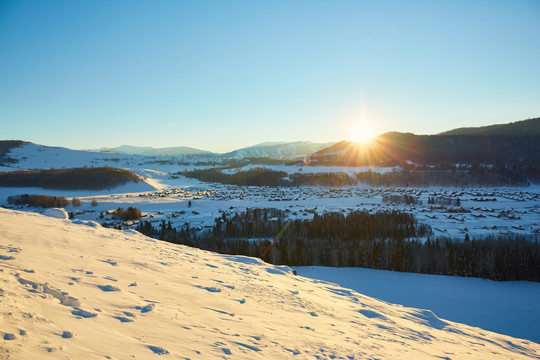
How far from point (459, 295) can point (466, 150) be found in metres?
193

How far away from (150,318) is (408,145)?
21567 cm

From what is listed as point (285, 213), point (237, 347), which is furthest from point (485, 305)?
point (285, 213)

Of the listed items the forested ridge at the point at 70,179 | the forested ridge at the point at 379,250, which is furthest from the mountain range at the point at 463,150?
the forested ridge at the point at 379,250

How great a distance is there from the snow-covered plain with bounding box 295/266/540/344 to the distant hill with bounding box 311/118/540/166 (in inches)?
5736

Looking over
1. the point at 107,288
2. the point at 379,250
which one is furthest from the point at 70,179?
the point at 107,288

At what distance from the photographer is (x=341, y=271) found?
29984mm

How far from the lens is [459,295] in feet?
81.5

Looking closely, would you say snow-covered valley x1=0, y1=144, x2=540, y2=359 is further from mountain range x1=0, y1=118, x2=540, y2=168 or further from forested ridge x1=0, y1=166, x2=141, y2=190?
mountain range x1=0, y1=118, x2=540, y2=168

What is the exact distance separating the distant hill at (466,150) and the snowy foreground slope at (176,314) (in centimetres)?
16800

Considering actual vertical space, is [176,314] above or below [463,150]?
below

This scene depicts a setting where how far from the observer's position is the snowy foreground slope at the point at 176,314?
4703mm

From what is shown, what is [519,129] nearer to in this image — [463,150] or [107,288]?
[463,150]

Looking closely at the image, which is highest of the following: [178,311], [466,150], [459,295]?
[466,150]

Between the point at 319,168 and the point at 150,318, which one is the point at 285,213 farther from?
the point at 319,168
